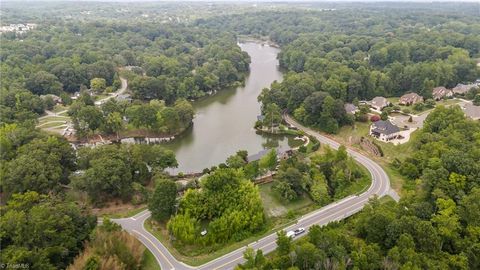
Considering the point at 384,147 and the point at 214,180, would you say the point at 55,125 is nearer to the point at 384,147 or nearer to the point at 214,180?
the point at 214,180

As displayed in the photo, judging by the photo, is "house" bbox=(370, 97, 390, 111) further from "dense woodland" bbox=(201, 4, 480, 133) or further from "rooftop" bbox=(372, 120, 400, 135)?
"rooftop" bbox=(372, 120, 400, 135)

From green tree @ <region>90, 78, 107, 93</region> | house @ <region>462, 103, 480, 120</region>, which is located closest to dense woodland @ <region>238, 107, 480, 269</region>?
house @ <region>462, 103, 480, 120</region>

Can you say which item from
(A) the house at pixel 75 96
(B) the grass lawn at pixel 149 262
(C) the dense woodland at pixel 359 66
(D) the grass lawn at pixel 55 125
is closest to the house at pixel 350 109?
(C) the dense woodland at pixel 359 66

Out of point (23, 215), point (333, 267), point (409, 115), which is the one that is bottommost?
point (409, 115)

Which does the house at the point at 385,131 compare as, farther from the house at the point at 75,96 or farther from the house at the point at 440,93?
the house at the point at 75,96

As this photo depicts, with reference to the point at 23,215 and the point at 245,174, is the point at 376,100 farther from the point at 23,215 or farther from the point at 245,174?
the point at 23,215

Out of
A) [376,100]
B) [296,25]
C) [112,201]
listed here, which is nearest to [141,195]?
[112,201]
